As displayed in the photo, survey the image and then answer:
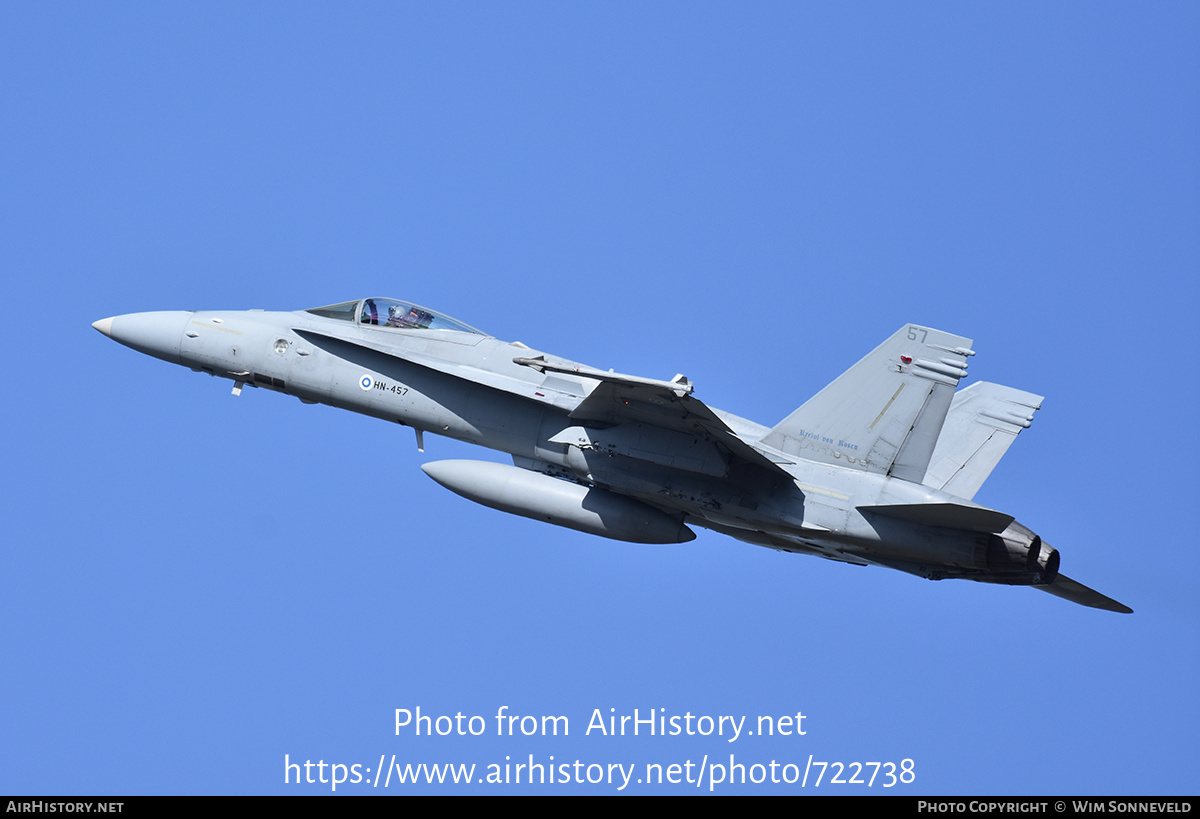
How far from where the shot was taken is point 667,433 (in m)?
15.2

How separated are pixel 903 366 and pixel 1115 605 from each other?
5.14 m

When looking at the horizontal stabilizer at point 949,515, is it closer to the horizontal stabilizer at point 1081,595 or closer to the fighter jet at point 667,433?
the fighter jet at point 667,433

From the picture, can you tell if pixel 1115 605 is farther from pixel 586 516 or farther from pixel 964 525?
pixel 586 516

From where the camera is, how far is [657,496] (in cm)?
1577

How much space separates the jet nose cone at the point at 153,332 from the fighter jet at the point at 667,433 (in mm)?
29

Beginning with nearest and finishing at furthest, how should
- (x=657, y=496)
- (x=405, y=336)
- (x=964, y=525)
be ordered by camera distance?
(x=964, y=525)
(x=657, y=496)
(x=405, y=336)

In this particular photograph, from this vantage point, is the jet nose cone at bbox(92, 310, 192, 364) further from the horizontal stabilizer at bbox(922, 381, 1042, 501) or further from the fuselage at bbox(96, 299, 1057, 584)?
the horizontal stabilizer at bbox(922, 381, 1042, 501)

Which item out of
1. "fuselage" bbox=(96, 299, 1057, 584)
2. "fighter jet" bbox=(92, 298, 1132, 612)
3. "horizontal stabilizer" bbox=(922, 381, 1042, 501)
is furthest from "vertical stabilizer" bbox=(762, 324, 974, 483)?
"horizontal stabilizer" bbox=(922, 381, 1042, 501)

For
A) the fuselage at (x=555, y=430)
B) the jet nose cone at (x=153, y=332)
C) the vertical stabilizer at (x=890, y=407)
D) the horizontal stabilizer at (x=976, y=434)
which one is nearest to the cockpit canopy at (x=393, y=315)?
the fuselage at (x=555, y=430)

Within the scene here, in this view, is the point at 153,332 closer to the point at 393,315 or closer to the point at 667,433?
the point at 393,315

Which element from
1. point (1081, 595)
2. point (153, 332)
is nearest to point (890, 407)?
point (1081, 595)

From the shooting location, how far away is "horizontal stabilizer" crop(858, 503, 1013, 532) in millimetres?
13961
